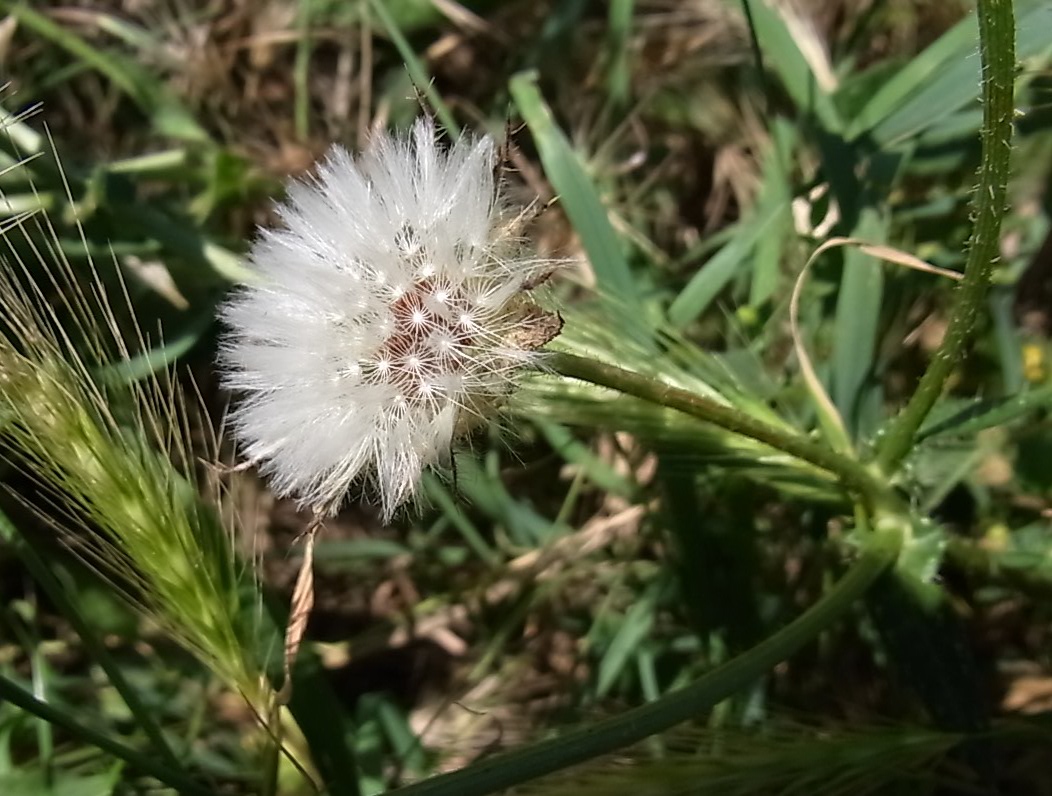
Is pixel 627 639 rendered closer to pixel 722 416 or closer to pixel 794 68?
pixel 722 416

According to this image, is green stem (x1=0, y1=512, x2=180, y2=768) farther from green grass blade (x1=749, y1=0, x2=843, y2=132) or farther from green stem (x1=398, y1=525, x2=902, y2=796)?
green grass blade (x1=749, y1=0, x2=843, y2=132)

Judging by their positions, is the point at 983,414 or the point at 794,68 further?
the point at 794,68

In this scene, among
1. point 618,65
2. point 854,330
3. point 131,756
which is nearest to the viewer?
point 131,756

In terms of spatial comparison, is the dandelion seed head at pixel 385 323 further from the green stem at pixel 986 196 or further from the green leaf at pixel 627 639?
the green leaf at pixel 627 639

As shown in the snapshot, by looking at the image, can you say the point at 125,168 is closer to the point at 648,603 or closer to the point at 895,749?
the point at 648,603

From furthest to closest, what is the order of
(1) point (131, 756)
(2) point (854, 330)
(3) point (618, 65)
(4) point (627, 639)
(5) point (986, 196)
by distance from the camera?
(3) point (618, 65) < (4) point (627, 639) < (2) point (854, 330) < (1) point (131, 756) < (5) point (986, 196)

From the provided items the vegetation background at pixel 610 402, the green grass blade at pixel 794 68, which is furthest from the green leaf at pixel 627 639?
the green grass blade at pixel 794 68

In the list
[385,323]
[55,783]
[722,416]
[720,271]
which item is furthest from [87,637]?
[720,271]

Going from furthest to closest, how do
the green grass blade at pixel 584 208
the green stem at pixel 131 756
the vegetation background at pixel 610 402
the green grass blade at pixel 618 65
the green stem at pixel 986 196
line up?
the green grass blade at pixel 618 65 → the green grass blade at pixel 584 208 → the vegetation background at pixel 610 402 → the green stem at pixel 131 756 → the green stem at pixel 986 196

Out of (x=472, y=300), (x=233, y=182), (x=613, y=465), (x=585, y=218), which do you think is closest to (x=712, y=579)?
(x=613, y=465)
